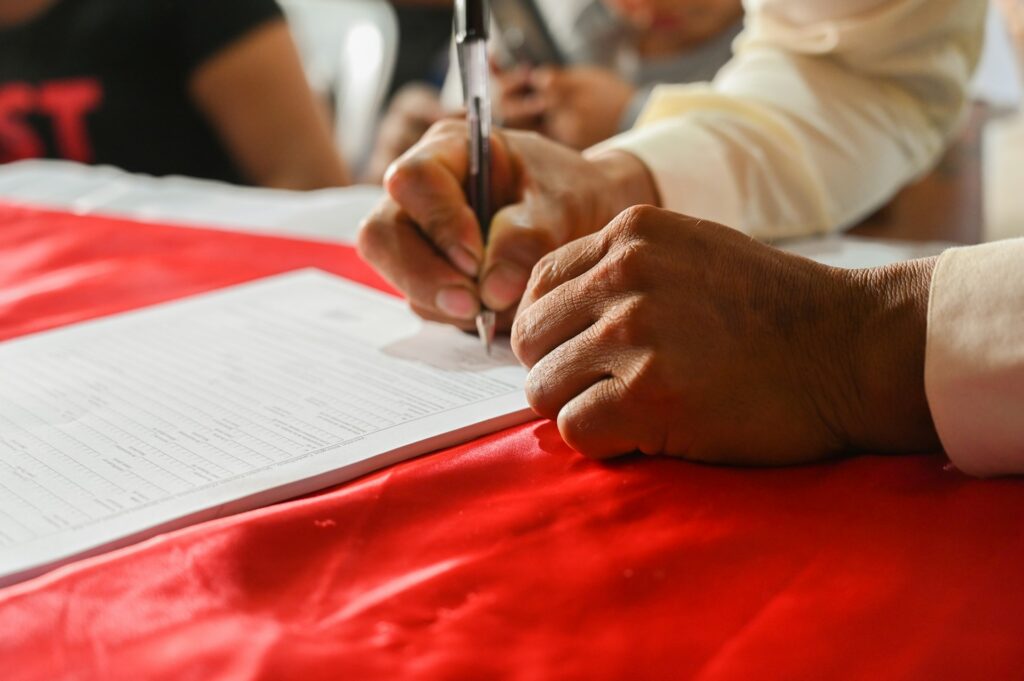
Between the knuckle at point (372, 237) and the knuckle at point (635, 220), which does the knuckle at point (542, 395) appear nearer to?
the knuckle at point (635, 220)

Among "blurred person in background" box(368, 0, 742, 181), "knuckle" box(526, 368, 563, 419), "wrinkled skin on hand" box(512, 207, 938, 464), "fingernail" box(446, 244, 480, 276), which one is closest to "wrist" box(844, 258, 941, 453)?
"wrinkled skin on hand" box(512, 207, 938, 464)

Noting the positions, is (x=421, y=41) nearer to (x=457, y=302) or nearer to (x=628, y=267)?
(x=457, y=302)

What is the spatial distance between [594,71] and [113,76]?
0.82 meters

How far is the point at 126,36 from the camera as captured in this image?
1609 millimetres

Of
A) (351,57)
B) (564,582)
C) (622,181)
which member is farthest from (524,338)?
(351,57)

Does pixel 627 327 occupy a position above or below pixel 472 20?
below

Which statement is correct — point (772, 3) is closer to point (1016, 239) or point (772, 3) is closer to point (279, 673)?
point (1016, 239)

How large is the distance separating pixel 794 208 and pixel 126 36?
1243 millimetres

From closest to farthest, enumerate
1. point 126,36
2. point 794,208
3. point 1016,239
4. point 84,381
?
point 1016,239 < point 84,381 < point 794,208 < point 126,36

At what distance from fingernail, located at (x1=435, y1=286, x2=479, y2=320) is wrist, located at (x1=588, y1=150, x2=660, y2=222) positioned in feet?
0.45

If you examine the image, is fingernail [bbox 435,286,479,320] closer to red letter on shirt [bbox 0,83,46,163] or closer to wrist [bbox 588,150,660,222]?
wrist [bbox 588,150,660,222]

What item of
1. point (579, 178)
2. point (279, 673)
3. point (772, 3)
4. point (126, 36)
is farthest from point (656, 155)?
point (126, 36)

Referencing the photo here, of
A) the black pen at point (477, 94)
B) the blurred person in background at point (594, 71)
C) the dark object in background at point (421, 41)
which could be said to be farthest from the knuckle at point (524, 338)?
the dark object in background at point (421, 41)

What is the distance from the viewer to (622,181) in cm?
69
